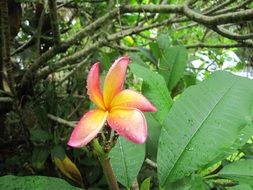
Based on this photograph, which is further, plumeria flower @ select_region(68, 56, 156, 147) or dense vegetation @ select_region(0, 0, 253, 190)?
dense vegetation @ select_region(0, 0, 253, 190)

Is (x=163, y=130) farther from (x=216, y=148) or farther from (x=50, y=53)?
(x=50, y=53)

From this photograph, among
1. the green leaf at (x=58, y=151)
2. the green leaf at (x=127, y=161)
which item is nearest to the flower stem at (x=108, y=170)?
the green leaf at (x=127, y=161)

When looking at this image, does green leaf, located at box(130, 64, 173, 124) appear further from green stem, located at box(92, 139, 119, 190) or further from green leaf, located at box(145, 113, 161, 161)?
green stem, located at box(92, 139, 119, 190)

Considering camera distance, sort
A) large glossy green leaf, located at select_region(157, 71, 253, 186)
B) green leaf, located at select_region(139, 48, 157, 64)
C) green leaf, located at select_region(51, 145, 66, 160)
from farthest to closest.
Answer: green leaf, located at select_region(139, 48, 157, 64)
green leaf, located at select_region(51, 145, 66, 160)
large glossy green leaf, located at select_region(157, 71, 253, 186)

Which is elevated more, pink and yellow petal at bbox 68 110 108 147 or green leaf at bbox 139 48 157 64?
pink and yellow petal at bbox 68 110 108 147

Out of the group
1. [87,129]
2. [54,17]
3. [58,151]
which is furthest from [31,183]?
[54,17]

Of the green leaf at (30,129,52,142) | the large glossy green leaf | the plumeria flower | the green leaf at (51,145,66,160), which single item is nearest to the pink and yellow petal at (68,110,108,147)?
the plumeria flower

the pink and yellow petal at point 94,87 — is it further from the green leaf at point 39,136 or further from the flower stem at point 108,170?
the green leaf at point 39,136

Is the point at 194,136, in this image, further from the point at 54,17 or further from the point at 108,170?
the point at 54,17
